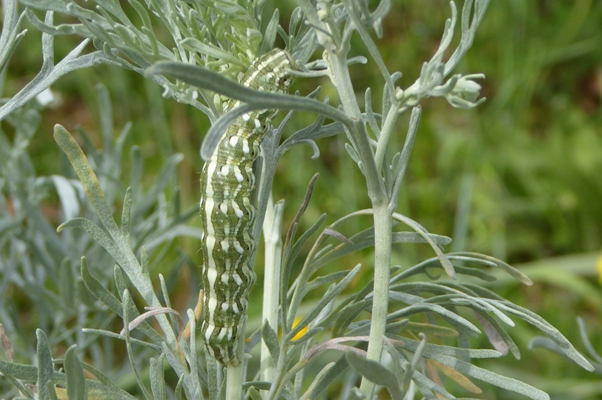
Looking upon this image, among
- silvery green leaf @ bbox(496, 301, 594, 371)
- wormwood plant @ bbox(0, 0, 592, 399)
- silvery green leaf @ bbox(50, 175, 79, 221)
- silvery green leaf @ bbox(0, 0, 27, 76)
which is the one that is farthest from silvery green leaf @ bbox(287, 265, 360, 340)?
silvery green leaf @ bbox(50, 175, 79, 221)

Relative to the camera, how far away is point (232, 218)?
0.50 m

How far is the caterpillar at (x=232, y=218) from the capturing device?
494 mm

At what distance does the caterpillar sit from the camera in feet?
1.62

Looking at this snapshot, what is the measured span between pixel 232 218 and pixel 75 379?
154mm

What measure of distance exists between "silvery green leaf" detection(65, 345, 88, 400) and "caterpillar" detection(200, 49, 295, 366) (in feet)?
0.34

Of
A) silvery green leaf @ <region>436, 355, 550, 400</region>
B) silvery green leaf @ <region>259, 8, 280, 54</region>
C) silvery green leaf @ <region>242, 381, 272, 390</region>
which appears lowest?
silvery green leaf @ <region>242, 381, 272, 390</region>

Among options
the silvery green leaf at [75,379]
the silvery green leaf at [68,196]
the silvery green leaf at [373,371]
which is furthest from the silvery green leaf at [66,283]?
the silvery green leaf at [373,371]

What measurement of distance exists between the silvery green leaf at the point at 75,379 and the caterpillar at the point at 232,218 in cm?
10

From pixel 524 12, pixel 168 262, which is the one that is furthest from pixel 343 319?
pixel 524 12

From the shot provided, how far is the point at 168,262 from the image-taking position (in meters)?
1.82

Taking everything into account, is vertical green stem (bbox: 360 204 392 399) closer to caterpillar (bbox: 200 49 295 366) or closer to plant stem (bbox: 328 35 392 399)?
plant stem (bbox: 328 35 392 399)

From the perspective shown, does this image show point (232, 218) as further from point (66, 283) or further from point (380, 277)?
point (66, 283)

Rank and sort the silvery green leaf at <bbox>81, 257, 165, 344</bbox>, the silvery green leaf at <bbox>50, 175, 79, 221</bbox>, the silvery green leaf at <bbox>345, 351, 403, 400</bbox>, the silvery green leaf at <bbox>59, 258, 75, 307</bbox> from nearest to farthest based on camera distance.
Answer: the silvery green leaf at <bbox>345, 351, 403, 400</bbox> < the silvery green leaf at <bbox>81, 257, 165, 344</bbox> < the silvery green leaf at <bbox>59, 258, 75, 307</bbox> < the silvery green leaf at <bbox>50, 175, 79, 221</bbox>

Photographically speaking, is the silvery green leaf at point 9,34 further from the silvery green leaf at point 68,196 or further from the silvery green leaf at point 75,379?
the silvery green leaf at point 68,196
